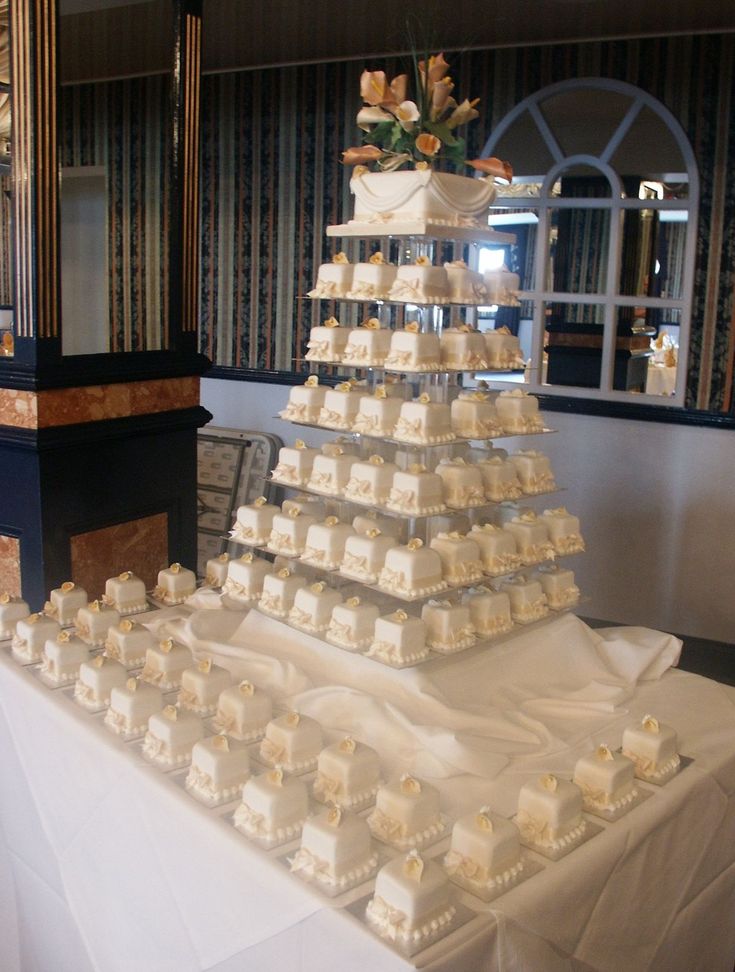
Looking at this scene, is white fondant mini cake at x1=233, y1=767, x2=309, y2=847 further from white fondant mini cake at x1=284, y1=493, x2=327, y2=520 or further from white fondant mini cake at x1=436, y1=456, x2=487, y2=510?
white fondant mini cake at x1=284, y1=493, x2=327, y2=520

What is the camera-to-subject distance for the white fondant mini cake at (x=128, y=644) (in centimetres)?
264

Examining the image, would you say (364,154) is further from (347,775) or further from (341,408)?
(347,775)

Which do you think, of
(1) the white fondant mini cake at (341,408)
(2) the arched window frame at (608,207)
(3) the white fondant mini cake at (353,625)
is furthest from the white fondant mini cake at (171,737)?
(2) the arched window frame at (608,207)

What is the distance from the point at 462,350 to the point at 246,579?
0.88 meters

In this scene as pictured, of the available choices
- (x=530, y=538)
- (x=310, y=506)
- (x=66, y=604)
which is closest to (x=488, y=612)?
(x=530, y=538)

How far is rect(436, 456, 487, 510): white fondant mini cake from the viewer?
250 cm

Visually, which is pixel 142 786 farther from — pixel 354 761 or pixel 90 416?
pixel 90 416

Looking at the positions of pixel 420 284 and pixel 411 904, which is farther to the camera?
pixel 420 284

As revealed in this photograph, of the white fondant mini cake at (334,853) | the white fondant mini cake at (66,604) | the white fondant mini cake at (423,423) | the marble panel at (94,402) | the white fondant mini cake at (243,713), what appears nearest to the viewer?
the white fondant mini cake at (334,853)

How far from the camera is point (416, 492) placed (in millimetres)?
2398

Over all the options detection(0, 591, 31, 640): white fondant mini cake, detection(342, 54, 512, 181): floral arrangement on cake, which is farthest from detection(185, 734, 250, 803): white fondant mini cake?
detection(342, 54, 512, 181): floral arrangement on cake

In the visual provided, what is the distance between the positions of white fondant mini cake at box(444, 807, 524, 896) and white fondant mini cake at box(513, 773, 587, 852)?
0.27 ft

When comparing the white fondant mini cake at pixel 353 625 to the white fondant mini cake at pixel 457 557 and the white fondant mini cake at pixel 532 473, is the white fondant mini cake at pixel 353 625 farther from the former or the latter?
the white fondant mini cake at pixel 532 473

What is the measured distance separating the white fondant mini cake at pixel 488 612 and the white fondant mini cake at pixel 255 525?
613mm
